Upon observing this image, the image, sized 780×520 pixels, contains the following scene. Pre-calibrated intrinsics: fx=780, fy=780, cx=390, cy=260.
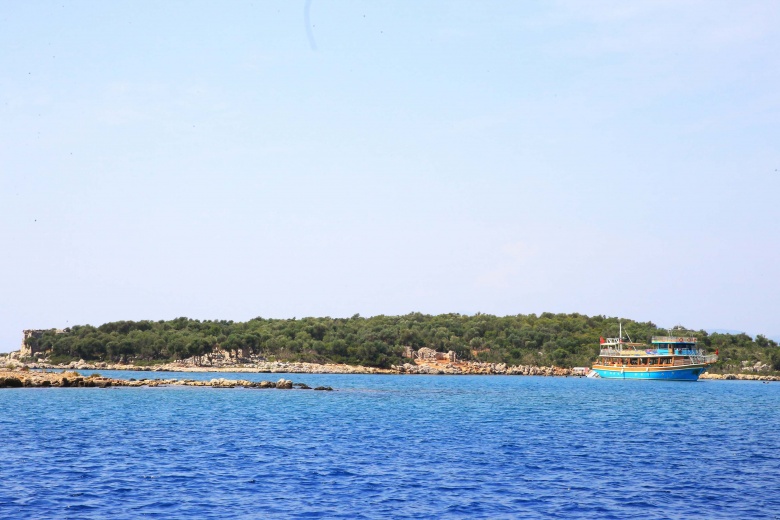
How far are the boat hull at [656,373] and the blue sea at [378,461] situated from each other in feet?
225

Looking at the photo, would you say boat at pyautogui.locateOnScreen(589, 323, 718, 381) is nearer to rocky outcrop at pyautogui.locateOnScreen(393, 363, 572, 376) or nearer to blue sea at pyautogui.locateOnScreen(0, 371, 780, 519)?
rocky outcrop at pyautogui.locateOnScreen(393, 363, 572, 376)

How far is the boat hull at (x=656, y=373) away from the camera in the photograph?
133 metres

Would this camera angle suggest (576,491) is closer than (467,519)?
No

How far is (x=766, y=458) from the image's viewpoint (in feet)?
127

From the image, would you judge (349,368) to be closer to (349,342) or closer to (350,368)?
(350,368)

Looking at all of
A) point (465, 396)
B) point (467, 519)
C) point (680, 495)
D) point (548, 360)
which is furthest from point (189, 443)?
point (548, 360)

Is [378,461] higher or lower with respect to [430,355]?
lower

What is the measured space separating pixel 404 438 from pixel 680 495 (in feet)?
62.3

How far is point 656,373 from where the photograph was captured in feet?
449

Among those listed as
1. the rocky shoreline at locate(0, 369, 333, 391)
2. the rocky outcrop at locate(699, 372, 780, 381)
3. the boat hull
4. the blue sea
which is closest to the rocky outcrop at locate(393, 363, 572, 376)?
the boat hull

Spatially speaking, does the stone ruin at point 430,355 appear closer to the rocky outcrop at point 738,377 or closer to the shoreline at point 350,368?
the shoreline at point 350,368

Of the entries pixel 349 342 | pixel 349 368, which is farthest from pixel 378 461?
pixel 349 342

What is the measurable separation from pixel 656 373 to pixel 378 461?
112m

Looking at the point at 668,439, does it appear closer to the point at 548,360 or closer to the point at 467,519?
the point at 467,519
